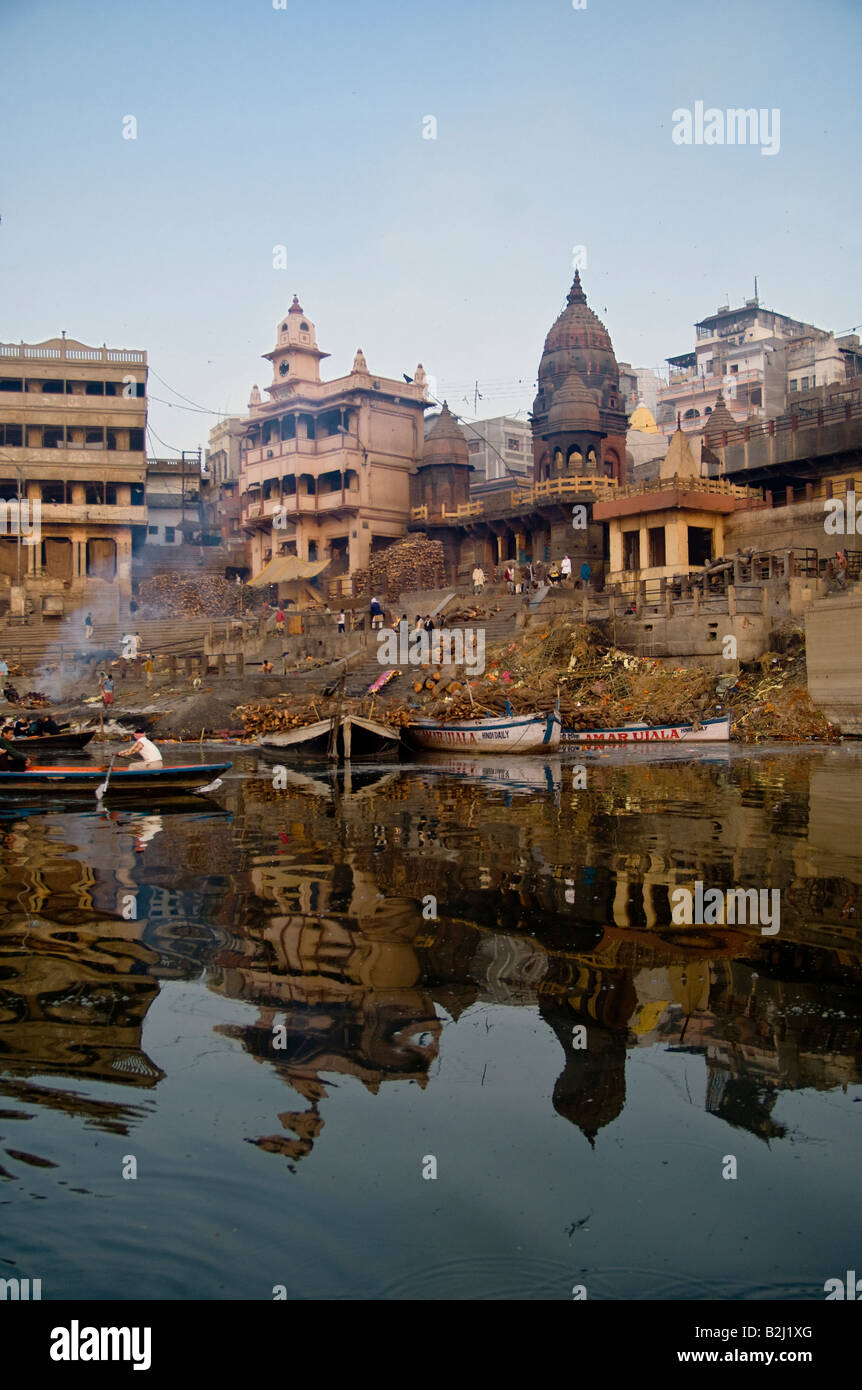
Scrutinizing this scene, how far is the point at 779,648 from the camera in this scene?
32.2m

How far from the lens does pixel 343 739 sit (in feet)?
92.7

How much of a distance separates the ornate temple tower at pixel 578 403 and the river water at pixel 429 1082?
4100cm

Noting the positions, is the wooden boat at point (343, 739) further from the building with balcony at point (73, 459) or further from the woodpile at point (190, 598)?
the building with balcony at point (73, 459)

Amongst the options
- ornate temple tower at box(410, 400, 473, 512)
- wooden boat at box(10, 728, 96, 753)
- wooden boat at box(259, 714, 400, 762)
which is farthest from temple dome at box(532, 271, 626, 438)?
wooden boat at box(10, 728, 96, 753)

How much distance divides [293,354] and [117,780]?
4396 centimetres

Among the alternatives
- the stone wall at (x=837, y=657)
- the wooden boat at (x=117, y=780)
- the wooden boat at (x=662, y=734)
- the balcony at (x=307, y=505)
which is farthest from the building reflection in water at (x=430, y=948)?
the balcony at (x=307, y=505)

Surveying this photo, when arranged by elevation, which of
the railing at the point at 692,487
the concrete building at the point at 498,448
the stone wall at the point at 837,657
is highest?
the concrete building at the point at 498,448

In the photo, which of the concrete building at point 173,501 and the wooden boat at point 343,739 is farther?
the concrete building at point 173,501

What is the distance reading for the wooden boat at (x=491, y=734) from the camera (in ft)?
88.3

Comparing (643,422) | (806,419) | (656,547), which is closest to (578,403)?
(656,547)

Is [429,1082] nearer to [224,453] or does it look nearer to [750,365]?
[750,365]

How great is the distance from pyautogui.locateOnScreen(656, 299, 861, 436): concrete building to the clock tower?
76.6 ft
